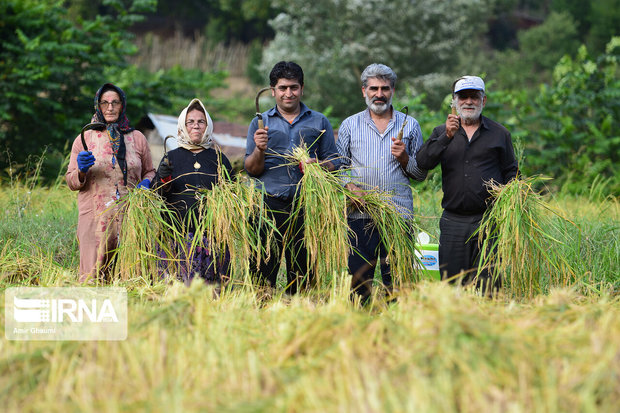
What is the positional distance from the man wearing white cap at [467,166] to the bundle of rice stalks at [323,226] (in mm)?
641

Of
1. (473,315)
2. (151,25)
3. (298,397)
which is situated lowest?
(298,397)

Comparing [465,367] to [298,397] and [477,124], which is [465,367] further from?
[477,124]

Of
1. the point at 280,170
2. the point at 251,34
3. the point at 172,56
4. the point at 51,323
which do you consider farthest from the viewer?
the point at 251,34

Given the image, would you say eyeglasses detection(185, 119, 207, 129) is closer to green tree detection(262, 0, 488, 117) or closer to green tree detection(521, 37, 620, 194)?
green tree detection(521, 37, 620, 194)

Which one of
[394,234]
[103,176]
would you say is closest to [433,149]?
[394,234]

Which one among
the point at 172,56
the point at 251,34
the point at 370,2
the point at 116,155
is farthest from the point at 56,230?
the point at 251,34

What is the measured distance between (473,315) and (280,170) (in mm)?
1808

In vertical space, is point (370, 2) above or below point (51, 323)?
above

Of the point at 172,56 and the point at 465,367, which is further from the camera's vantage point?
the point at 172,56

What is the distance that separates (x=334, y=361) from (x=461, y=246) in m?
1.78

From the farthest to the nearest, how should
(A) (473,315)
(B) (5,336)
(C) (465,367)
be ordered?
1. (B) (5,336)
2. (A) (473,315)
3. (C) (465,367)

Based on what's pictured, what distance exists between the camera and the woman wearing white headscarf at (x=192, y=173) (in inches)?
147

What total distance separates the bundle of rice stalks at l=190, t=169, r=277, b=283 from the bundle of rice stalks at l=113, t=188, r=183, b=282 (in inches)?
6.9

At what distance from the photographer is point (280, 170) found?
151 inches
